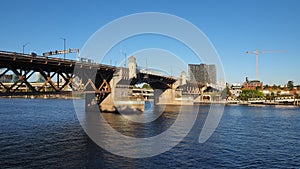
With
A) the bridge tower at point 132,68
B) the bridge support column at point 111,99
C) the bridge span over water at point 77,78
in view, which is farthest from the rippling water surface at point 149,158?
the bridge tower at point 132,68

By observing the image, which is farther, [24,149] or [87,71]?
[87,71]

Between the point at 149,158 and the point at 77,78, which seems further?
the point at 77,78

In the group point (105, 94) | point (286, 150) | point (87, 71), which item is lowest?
point (286, 150)

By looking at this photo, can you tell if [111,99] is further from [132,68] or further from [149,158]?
[149,158]

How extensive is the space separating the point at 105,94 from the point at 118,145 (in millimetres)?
49868

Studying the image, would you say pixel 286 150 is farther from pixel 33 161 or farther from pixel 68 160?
pixel 33 161

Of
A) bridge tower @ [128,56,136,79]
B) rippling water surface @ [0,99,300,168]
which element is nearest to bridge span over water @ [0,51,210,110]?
bridge tower @ [128,56,136,79]

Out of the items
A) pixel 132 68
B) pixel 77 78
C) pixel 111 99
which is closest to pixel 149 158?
pixel 77 78

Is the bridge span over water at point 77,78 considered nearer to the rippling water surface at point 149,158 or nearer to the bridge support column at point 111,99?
the bridge support column at point 111,99

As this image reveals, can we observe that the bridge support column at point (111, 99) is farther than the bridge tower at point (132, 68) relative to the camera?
No

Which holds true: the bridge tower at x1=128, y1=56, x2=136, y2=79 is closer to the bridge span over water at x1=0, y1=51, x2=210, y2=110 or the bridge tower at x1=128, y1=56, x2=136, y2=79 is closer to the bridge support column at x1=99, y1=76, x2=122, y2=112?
the bridge span over water at x1=0, y1=51, x2=210, y2=110

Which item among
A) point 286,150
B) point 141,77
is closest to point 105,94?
point 141,77

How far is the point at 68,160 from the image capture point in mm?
26312

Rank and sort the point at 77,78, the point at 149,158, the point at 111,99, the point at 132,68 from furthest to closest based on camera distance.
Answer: the point at 132,68
the point at 111,99
the point at 77,78
the point at 149,158
